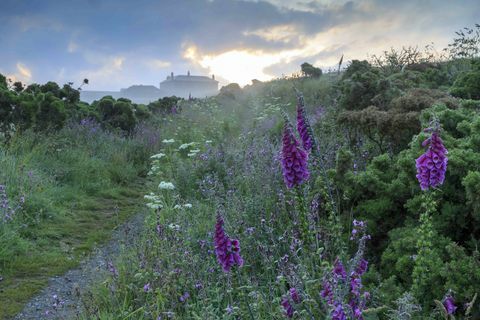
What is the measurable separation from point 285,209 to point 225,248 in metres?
2.36

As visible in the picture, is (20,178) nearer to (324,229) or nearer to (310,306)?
(324,229)

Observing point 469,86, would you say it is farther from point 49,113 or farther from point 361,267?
point 49,113

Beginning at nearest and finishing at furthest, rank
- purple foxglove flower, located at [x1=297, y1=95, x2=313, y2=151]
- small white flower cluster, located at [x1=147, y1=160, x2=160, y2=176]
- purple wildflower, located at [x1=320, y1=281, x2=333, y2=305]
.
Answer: purple wildflower, located at [x1=320, y1=281, x2=333, y2=305]
purple foxglove flower, located at [x1=297, y1=95, x2=313, y2=151]
small white flower cluster, located at [x1=147, y1=160, x2=160, y2=176]

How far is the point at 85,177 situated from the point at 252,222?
17.7ft

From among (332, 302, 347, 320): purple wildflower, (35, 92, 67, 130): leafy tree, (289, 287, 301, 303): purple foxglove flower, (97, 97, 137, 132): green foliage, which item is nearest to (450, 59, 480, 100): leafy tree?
(289, 287, 301, 303): purple foxglove flower

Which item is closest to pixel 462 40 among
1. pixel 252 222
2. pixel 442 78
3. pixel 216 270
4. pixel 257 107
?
pixel 442 78

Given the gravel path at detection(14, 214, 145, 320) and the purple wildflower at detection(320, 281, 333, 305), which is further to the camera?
the gravel path at detection(14, 214, 145, 320)

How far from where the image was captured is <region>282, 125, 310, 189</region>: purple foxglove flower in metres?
2.87

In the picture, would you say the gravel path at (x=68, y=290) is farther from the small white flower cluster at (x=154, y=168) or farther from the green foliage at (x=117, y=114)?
the green foliage at (x=117, y=114)

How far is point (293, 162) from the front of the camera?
2918 millimetres

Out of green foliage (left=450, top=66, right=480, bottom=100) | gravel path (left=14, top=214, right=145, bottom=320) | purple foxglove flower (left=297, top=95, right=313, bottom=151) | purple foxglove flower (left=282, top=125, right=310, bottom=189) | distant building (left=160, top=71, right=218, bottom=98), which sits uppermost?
distant building (left=160, top=71, right=218, bottom=98)

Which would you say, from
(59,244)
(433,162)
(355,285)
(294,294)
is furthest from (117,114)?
(433,162)

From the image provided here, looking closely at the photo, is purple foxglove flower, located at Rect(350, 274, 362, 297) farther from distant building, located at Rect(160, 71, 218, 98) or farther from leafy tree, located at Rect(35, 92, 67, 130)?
distant building, located at Rect(160, 71, 218, 98)

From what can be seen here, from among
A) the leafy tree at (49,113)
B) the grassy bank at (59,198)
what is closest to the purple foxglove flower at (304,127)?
the grassy bank at (59,198)
